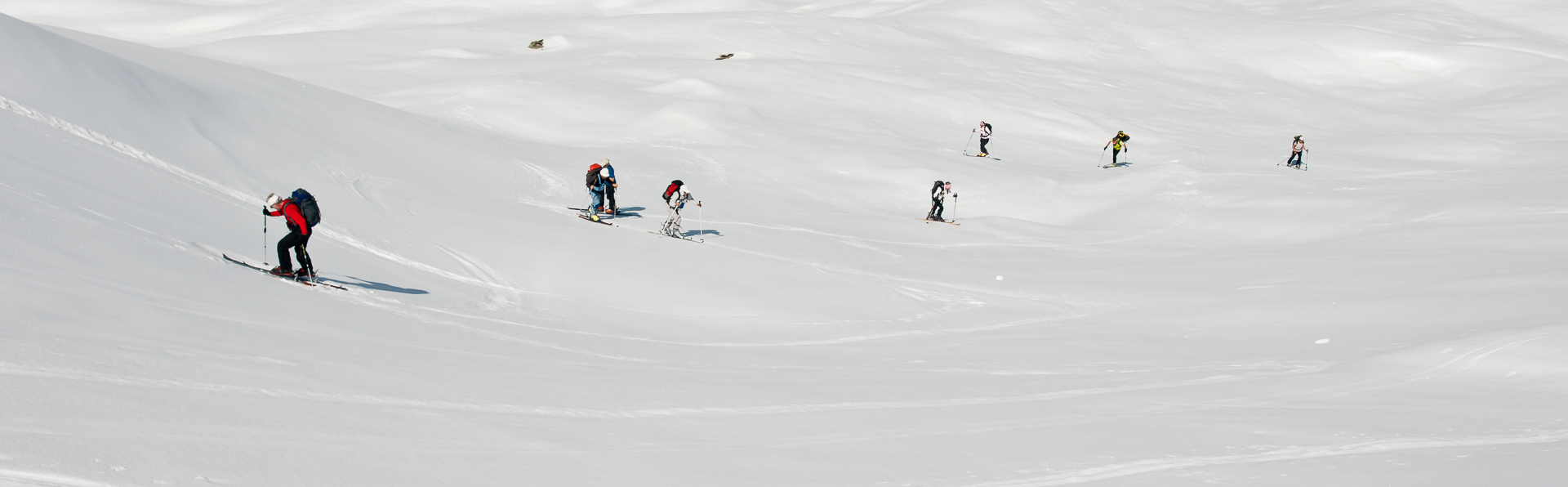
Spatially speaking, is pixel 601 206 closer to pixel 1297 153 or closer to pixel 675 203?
pixel 675 203

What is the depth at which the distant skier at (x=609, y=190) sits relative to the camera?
1877 centimetres

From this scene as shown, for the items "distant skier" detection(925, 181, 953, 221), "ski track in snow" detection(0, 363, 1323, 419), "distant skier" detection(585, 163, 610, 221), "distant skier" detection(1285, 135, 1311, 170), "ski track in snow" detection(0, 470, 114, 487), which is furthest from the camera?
"distant skier" detection(1285, 135, 1311, 170)

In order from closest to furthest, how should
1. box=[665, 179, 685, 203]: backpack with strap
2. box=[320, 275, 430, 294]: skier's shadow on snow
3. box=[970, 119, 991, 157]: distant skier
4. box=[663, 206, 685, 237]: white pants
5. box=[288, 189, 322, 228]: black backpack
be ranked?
box=[288, 189, 322, 228]: black backpack, box=[320, 275, 430, 294]: skier's shadow on snow, box=[665, 179, 685, 203]: backpack with strap, box=[663, 206, 685, 237]: white pants, box=[970, 119, 991, 157]: distant skier

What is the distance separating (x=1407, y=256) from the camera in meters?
16.0

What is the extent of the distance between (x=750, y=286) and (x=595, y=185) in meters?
4.85

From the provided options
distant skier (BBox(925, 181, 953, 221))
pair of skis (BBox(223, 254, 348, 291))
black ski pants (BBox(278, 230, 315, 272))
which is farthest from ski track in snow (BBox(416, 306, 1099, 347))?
distant skier (BBox(925, 181, 953, 221))

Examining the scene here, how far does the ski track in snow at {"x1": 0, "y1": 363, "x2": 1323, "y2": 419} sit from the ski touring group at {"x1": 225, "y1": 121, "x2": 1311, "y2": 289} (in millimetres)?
5093

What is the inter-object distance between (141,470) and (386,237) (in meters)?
10.4

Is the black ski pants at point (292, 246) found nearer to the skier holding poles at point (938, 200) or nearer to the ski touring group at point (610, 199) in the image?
the ski touring group at point (610, 199)

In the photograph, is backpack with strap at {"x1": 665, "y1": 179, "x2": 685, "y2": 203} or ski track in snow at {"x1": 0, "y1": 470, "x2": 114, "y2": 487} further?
backpack with strap at {"x1": 665, "y1": 179, "x2": 685, "y2": 203}

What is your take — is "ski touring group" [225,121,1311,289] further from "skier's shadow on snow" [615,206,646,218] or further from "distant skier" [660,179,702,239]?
"skier's shadow on snow" [615,206,646,218]

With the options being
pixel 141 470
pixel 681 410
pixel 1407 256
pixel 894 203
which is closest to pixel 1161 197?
pixel 894 203

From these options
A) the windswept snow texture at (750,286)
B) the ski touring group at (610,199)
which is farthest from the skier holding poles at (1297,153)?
the ski touring group at (610,199)

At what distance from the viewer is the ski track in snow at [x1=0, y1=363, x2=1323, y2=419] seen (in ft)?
19.5
